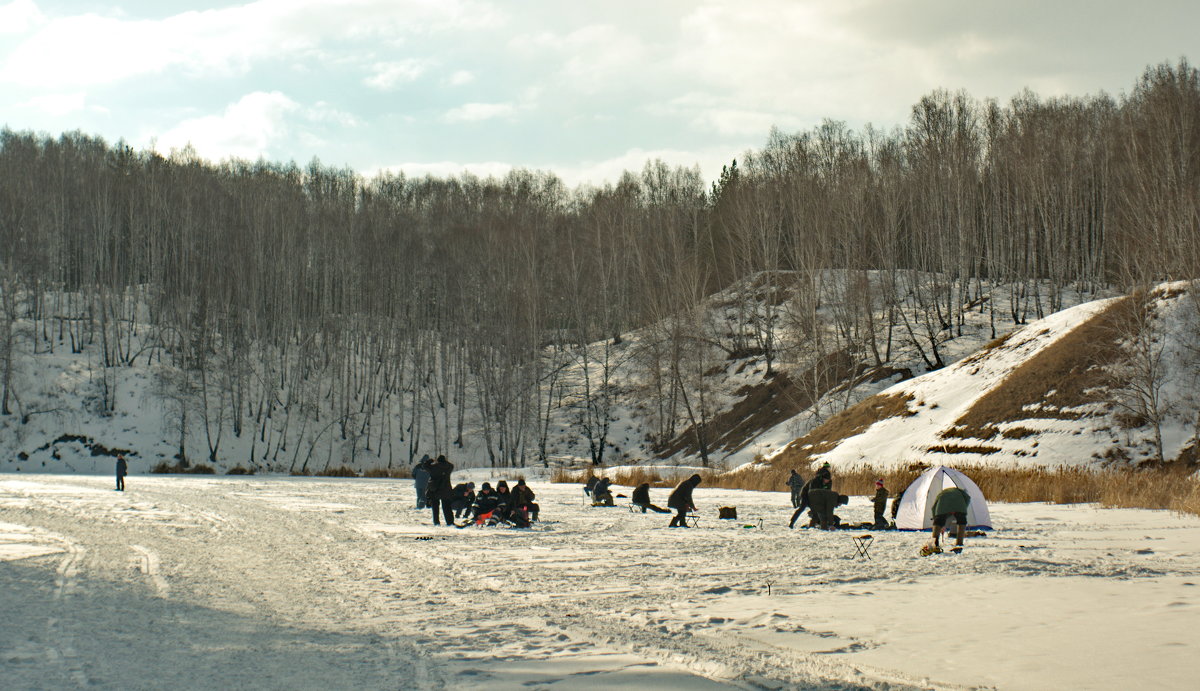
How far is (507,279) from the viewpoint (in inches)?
2692

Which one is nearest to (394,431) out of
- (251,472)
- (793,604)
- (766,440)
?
(251,472)

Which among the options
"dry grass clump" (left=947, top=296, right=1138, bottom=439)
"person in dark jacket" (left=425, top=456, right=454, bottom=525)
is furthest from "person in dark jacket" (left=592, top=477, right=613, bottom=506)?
"dry grass clump" (left=947, top=296, right=1138, bottom=439)

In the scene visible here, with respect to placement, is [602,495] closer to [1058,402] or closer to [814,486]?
[814,486]

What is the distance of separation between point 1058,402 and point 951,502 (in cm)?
2309

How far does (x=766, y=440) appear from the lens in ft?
170

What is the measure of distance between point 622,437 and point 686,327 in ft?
31.0

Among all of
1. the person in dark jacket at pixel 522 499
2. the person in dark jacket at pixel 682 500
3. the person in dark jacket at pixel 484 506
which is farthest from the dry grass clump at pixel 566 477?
the person in dark jacket at pixel 682 500

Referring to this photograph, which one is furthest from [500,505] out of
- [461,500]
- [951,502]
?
[951,502]

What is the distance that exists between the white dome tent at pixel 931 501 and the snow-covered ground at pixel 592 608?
796 mm

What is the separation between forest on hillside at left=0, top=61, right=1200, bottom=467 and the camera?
2322 inches

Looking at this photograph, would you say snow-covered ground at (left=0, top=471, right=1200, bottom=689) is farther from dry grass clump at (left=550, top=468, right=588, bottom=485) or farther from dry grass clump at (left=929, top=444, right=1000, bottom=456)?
dry grass clump at (left=550, top=468, right=588, bottom=485)

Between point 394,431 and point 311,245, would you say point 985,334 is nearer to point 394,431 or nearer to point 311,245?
point 394,431

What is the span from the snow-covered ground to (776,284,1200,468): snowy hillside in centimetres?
1459

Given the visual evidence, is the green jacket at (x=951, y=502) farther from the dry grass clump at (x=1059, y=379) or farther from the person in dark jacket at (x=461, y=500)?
the dry grass clump at (x=1059, y=379)
